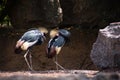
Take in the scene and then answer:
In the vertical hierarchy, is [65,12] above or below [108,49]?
below

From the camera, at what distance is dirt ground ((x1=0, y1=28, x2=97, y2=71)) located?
10.8 metres

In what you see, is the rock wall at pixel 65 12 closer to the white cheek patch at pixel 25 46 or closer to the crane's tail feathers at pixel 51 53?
the white cheek patch at pixel 25 46

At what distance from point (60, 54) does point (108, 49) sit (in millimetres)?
4459

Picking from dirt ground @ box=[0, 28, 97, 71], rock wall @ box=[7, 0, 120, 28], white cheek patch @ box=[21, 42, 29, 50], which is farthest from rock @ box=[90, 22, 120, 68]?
dirt ground @ box=[0, 28, 97, 71]

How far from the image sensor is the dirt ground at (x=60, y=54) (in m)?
10.8

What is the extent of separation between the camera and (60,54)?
11.0m

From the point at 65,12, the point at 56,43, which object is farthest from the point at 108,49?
the point at 65,12

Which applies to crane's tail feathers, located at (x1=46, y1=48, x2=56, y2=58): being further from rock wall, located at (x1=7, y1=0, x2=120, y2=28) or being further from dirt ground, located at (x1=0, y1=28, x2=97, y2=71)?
dirt ground, located at (x1=0, y1=28, x2=97, y2=71)

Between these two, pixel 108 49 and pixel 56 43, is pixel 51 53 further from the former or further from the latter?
pixel 108 49

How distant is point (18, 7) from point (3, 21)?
1309mm

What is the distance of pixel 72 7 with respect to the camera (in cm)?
1077

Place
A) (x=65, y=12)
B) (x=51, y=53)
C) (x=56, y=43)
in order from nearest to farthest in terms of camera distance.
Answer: (x=51, y=53)
(x=56, y=43)
(x=65, y=12)

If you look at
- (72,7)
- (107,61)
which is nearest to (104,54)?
(107,61)

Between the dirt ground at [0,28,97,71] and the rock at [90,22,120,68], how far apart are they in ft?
12.9
